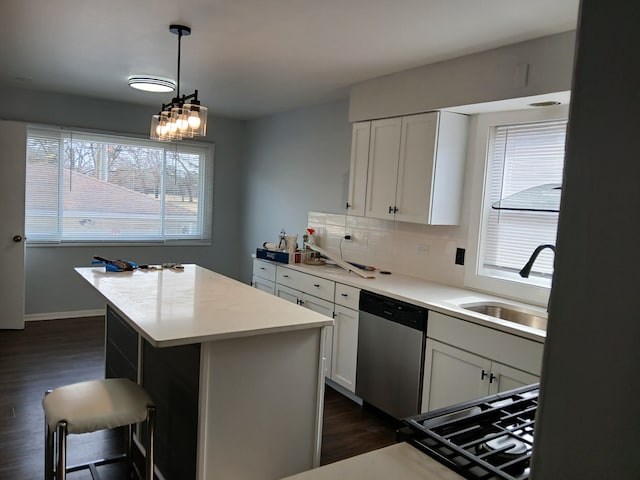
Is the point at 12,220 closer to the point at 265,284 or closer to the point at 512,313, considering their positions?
the point at 265,284

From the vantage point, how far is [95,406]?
1898 mm

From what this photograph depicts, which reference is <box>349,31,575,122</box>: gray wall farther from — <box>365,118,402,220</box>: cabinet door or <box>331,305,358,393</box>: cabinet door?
<box>331,305,358,393</box>: cabinet door

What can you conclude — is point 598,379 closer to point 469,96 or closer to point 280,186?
point 469,96

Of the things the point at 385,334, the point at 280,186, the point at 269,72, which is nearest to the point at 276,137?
the point at 280,186

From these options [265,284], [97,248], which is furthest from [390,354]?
[97,248]

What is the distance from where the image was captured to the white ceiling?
2447 mm

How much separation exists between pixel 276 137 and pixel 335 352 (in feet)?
10.1

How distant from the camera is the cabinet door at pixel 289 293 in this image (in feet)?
13.4

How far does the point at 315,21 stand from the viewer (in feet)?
8.68

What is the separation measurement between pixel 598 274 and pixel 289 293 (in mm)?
3814

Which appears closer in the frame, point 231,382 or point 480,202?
point 231,382

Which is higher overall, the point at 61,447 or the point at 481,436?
the point at 481,436

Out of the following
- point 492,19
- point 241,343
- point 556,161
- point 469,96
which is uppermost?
point 492,19

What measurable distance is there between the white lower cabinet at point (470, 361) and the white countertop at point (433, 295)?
4 cm
